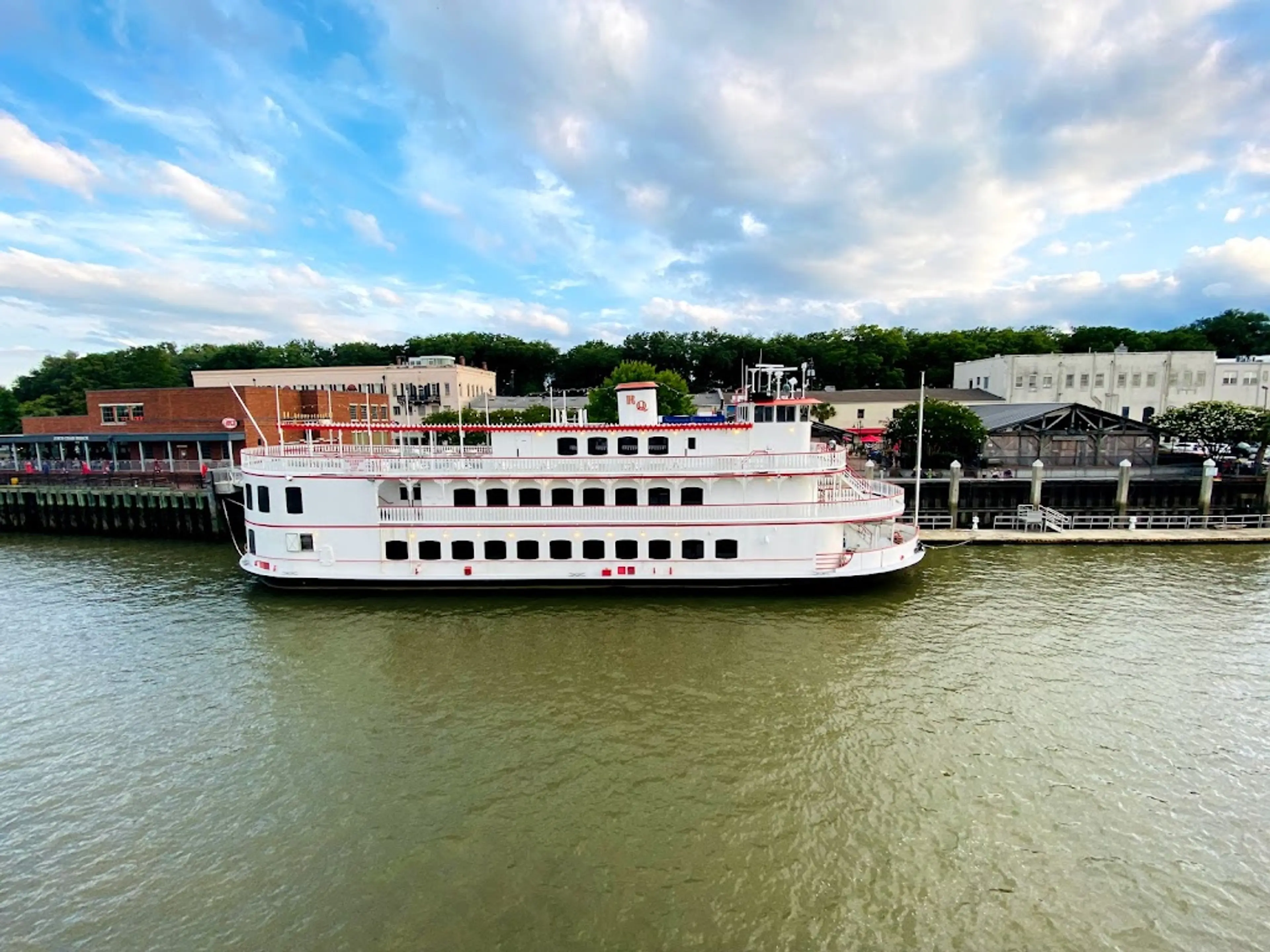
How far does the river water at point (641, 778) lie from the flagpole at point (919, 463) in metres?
8.74

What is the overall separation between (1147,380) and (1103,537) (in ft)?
121

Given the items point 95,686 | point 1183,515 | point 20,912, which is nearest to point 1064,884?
point 20,912

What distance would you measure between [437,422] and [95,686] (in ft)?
126

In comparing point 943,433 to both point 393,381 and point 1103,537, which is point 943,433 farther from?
point 393,381

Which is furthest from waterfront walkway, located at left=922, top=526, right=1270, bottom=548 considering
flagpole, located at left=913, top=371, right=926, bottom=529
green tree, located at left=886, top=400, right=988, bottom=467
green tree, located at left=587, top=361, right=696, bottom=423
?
green tree, located at left=587, top=361, right=696, bottom=423

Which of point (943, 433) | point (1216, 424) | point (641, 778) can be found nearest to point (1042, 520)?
point (943, 433)

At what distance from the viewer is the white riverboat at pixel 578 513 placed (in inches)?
803

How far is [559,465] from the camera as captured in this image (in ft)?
67.9

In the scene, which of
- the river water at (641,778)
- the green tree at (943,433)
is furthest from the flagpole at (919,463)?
the river water at (641,778)

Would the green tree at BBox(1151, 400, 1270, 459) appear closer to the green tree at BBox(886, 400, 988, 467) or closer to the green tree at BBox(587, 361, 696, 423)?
the green tree at BBox(886, 400, 988, 467)

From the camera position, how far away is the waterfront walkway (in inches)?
1051

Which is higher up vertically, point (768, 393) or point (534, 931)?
point (768, 393)

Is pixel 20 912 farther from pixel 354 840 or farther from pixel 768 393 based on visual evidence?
pixel 768 393

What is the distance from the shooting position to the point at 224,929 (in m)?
8.36
